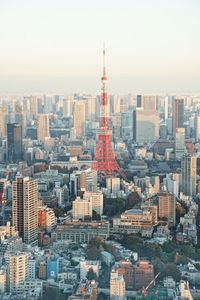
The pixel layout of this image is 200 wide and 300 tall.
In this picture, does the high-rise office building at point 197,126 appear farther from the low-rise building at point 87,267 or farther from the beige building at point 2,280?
the beige building at point 2,280

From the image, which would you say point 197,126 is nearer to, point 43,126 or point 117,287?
point 43,126

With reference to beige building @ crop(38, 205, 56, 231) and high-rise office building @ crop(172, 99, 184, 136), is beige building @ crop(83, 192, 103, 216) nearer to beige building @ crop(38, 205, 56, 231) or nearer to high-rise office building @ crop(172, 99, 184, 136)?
beige building @ crop(38, 205, 56, 231)

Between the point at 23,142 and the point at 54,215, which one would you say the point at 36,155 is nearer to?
the point at 23,142

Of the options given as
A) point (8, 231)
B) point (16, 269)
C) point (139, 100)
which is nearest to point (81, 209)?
point (8, 231)

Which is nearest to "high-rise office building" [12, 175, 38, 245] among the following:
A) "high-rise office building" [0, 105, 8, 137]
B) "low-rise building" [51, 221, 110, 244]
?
"low-rise building" [51, 221, 110, 244]

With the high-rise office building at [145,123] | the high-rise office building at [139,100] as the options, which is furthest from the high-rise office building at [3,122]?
the high-rise office building at [145,123]
